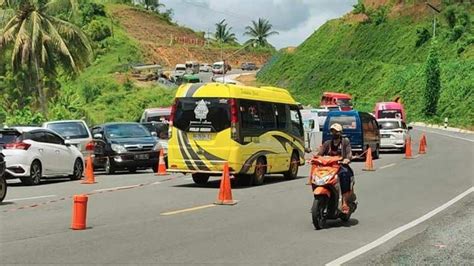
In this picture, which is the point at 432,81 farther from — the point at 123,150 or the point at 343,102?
the point at 123,150

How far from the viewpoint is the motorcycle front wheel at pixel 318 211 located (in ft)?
37.7

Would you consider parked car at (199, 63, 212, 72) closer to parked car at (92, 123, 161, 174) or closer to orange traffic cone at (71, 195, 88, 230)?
parked car at (92, 123, 161, 174)

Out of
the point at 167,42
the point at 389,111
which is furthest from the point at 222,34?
the point at 389,111

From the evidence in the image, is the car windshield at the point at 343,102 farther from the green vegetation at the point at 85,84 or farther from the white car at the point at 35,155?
the white car at the point at 35,155

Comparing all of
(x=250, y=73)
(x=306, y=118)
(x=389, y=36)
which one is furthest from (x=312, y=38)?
(x=306, y=118)

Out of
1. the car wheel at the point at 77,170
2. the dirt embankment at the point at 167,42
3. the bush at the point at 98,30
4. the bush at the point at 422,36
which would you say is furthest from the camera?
the dirt embankment at the point at 167,42

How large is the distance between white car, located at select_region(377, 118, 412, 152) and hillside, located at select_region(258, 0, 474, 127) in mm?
31343

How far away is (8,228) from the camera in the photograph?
11.4 meters

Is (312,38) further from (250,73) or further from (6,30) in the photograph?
(6,30)

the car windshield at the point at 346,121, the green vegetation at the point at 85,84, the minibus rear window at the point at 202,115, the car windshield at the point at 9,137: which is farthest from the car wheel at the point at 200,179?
the green vegetation at the point at 85,84

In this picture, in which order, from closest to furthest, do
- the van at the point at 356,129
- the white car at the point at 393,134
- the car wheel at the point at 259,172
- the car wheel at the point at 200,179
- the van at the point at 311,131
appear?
the car wheel at the point at 259,172 → the car wheel at the point at 200,179 → the van at the point at 356,129 → the white car at the point at 393,134 → the van at the point at 311,131

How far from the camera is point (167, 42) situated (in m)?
128

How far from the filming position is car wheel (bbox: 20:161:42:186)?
1988 cm

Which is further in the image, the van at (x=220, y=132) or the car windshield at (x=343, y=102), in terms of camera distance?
the car windshield at (x=343, y=102)
